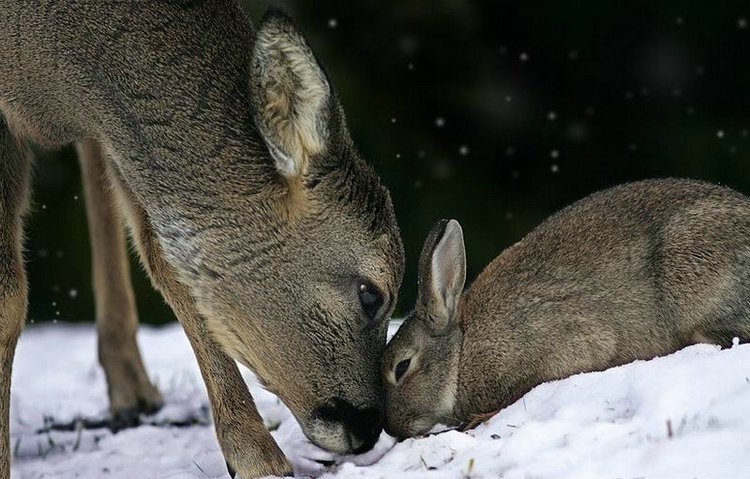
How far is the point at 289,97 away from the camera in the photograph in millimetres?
4734

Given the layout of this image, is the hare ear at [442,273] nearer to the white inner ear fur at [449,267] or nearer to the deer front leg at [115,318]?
the white inner ear fur at [449,267]

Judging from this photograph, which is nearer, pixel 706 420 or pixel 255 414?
pixel 706 420

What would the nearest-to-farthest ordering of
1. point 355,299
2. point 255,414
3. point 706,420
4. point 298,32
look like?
point 706,420 → point 298,32 → point 355,299 → point 255,414

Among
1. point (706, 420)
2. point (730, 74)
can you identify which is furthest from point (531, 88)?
point (706, 420)

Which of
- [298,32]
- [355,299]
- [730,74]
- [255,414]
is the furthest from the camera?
[730,74]

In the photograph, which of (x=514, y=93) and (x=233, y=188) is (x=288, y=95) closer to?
(x=233, y=188)

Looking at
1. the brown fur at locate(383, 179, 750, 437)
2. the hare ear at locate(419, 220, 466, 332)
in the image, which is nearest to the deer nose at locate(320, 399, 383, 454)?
the brown fur at locate(383, 179, 750, 437)

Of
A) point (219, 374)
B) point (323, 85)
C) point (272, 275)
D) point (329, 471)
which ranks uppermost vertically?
Result: point (323, 85)

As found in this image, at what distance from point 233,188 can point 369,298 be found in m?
0.63

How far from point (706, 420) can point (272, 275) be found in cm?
161

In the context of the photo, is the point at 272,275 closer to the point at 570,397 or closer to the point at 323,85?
the point at 323,85

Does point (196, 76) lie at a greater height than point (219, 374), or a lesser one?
greater

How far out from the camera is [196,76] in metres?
5.07

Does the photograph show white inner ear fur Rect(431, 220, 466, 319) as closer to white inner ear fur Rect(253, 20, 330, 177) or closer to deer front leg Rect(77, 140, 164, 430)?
white inner ear fur Rect(253, 20, 330, 177)
